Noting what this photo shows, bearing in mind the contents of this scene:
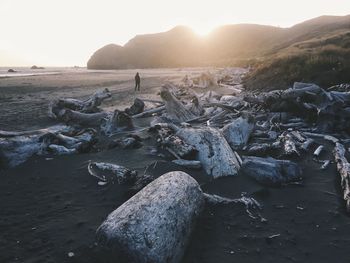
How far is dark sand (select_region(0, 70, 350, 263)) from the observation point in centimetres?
438

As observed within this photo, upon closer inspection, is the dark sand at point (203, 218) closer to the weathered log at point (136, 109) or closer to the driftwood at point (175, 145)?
the driftwood at point (175, 145)

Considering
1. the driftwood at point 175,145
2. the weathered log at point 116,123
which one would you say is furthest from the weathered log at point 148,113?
the driftwood at point 175,145

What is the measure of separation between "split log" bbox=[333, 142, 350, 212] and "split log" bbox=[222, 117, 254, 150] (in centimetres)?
234

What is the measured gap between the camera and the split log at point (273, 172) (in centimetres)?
642

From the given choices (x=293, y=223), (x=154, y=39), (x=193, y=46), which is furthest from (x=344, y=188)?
(x=154, y=39)

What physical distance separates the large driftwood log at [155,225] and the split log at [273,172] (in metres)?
2.10

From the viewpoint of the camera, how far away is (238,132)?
9.06 m

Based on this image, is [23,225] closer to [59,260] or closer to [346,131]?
[59,260]

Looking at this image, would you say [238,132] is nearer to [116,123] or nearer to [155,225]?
[116,123]

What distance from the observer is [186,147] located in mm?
7605

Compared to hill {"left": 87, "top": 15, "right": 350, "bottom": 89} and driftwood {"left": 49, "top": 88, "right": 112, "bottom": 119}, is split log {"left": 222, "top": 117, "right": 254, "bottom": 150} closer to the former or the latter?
driftwood {"left": 49, "top": 88, "right": 112, "bottom": 119}

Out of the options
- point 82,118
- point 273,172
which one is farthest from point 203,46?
point 273,172

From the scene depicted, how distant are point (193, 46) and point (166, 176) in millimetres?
142638

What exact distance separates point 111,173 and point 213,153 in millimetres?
2337
